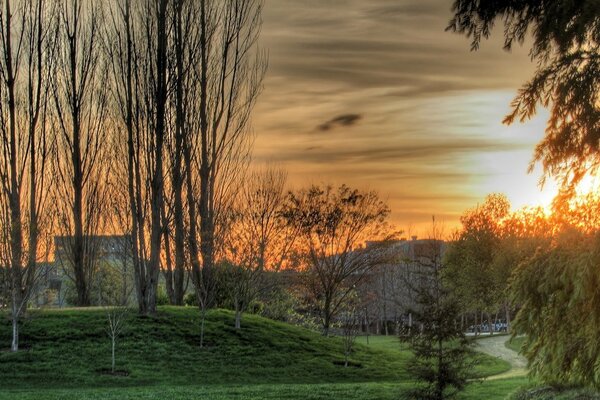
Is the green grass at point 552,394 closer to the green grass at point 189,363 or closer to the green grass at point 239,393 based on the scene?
the green grass at point 189,363

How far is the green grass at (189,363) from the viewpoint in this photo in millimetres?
17984

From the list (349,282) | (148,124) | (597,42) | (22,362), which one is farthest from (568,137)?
(349,282)

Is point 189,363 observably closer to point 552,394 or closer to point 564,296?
point 552,394

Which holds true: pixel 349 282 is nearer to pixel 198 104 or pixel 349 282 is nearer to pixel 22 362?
pixel 198 104

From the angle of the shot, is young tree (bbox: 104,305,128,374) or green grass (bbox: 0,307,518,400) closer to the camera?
green grass (bbox: 0,307,518,400)

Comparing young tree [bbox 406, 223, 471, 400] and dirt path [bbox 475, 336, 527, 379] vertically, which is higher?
young tree [bbox 406, 223, 471, 400]

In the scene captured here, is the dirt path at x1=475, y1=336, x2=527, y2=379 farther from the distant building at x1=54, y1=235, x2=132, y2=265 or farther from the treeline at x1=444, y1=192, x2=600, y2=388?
the distant building at x1=54, y1=235, x2=132, y2=265

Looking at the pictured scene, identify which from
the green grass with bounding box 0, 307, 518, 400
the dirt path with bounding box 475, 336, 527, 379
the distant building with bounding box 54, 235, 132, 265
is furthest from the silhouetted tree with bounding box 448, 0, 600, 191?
the distant building with bounding box 54, 235, 132, 265

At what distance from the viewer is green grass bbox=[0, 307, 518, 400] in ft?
59.0

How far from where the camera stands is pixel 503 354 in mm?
33906

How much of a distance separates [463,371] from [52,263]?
19.0 m

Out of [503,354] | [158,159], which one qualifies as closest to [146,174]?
[158,159]

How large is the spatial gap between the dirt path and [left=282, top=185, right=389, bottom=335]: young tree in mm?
7546

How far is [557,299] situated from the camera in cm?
1023
